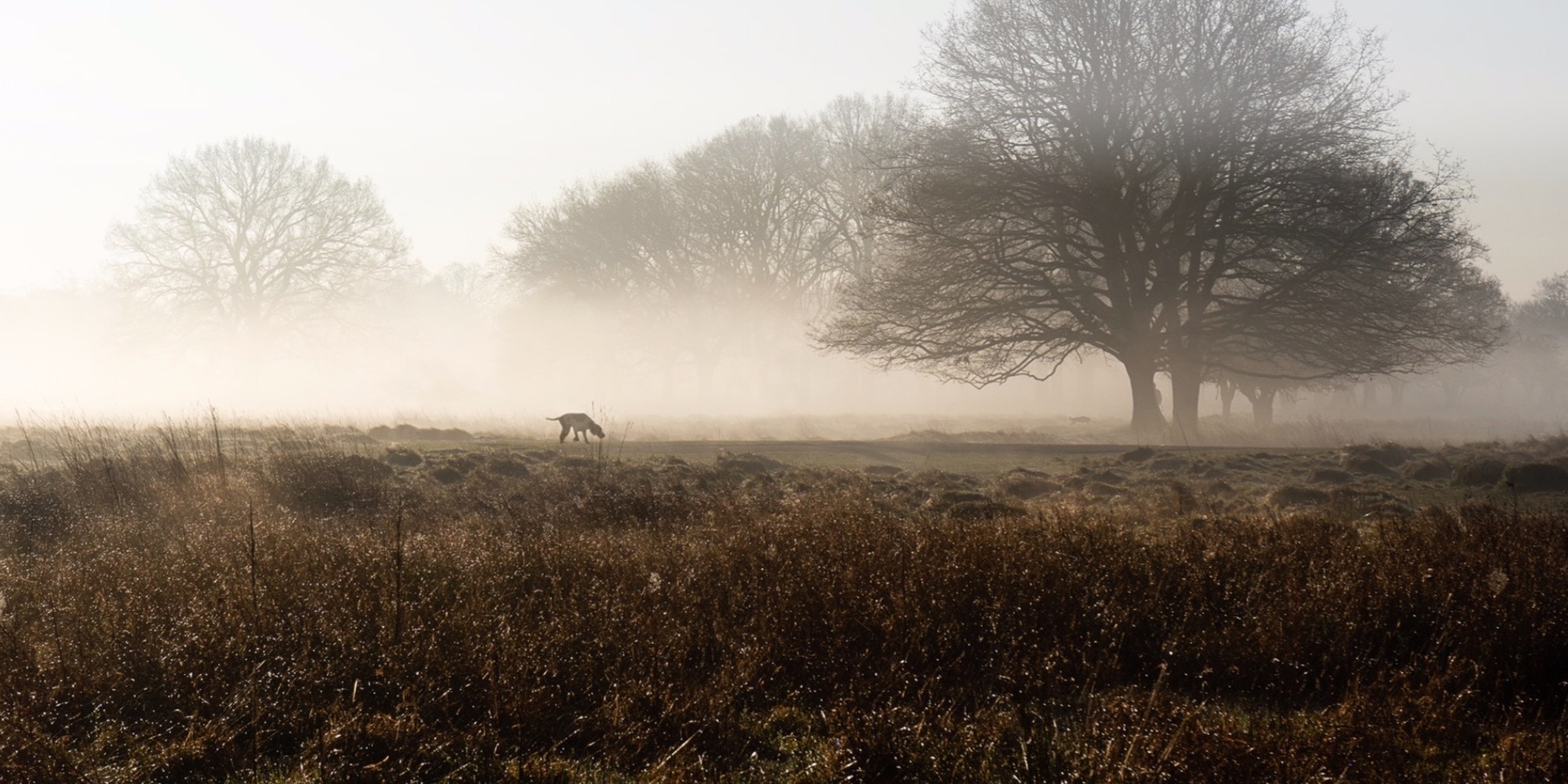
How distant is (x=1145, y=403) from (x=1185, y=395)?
0.99 m

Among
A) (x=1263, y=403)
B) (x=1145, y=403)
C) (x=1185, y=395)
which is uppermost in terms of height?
(x=1263, y=403)

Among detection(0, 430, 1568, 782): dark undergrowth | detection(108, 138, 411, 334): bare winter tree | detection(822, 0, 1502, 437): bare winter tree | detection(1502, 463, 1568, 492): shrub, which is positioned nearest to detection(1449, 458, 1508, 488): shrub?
detection(1502, 463, 1568, 492): shrub

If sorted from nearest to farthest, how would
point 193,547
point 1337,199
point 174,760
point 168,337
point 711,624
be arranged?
1. point 174,760
2. point 711,624
3. point 193,547
4. point 1337,199
5. point 168,337

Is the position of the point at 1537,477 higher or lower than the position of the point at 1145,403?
lower

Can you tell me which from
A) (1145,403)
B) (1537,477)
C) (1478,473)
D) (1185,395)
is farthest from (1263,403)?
(1537,477)

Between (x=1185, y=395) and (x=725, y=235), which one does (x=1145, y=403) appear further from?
(x=725, y=235)

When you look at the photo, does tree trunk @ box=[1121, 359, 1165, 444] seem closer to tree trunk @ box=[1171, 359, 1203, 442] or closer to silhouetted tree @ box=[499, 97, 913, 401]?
tree trunk @ box=[1171, 359, 1203, 442]

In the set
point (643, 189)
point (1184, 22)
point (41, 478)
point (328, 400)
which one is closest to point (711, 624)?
point (41, 478)

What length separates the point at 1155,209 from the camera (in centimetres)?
2309

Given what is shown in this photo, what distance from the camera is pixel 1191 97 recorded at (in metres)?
20.6

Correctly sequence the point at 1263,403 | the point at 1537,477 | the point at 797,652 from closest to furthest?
1. the point at 797,652
2. the point at 1537,477
3. the point at 1263,403

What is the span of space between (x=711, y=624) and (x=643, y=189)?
127ft

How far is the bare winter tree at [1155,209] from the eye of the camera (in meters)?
20.3

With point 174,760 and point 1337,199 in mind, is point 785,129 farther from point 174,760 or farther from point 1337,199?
point 174,760
